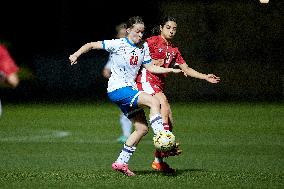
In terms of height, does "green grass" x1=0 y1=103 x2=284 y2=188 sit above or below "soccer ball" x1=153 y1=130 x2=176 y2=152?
below

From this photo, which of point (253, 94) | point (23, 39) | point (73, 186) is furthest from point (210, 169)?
point (23, 39)

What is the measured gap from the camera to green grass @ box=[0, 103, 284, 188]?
1227cm

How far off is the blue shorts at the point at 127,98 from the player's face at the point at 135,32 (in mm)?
713

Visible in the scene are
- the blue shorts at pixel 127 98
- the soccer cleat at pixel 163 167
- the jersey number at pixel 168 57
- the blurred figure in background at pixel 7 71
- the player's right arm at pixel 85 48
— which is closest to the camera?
the blurred figure in background at pixel 7 71

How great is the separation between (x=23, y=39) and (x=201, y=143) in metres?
26.4

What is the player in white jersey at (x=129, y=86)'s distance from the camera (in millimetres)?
12727

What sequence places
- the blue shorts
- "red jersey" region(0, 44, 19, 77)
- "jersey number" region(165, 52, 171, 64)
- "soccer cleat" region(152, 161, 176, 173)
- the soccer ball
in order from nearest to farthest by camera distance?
"red jersey" region(0, 44, 19, 77) → the soccer ball → the blue shorts → "soccer cleat" region(152, 161, 176, 173) → "jersey number" region(165, 52, 171, 64)

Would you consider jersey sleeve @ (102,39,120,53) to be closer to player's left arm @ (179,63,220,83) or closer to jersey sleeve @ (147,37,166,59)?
jersey sleeve @ (147,37,166,59)

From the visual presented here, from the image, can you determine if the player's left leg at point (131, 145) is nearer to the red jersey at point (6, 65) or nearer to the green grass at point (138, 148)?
the green grass at point (138, 148)

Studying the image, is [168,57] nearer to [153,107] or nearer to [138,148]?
[153,107]

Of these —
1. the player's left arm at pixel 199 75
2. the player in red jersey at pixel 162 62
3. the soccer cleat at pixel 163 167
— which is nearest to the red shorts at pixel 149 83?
the player in red jersey at pixel 162 62

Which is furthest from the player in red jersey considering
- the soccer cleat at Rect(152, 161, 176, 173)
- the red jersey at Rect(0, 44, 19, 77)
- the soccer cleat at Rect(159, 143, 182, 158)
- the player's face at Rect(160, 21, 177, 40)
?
the red jersey at Rect(0, 44, 19, 77)

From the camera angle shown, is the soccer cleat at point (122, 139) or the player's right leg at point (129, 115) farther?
the soccer cleat at point (122, 139)

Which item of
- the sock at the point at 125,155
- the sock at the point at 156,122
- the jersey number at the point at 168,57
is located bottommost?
the sock at the point at 125,155
